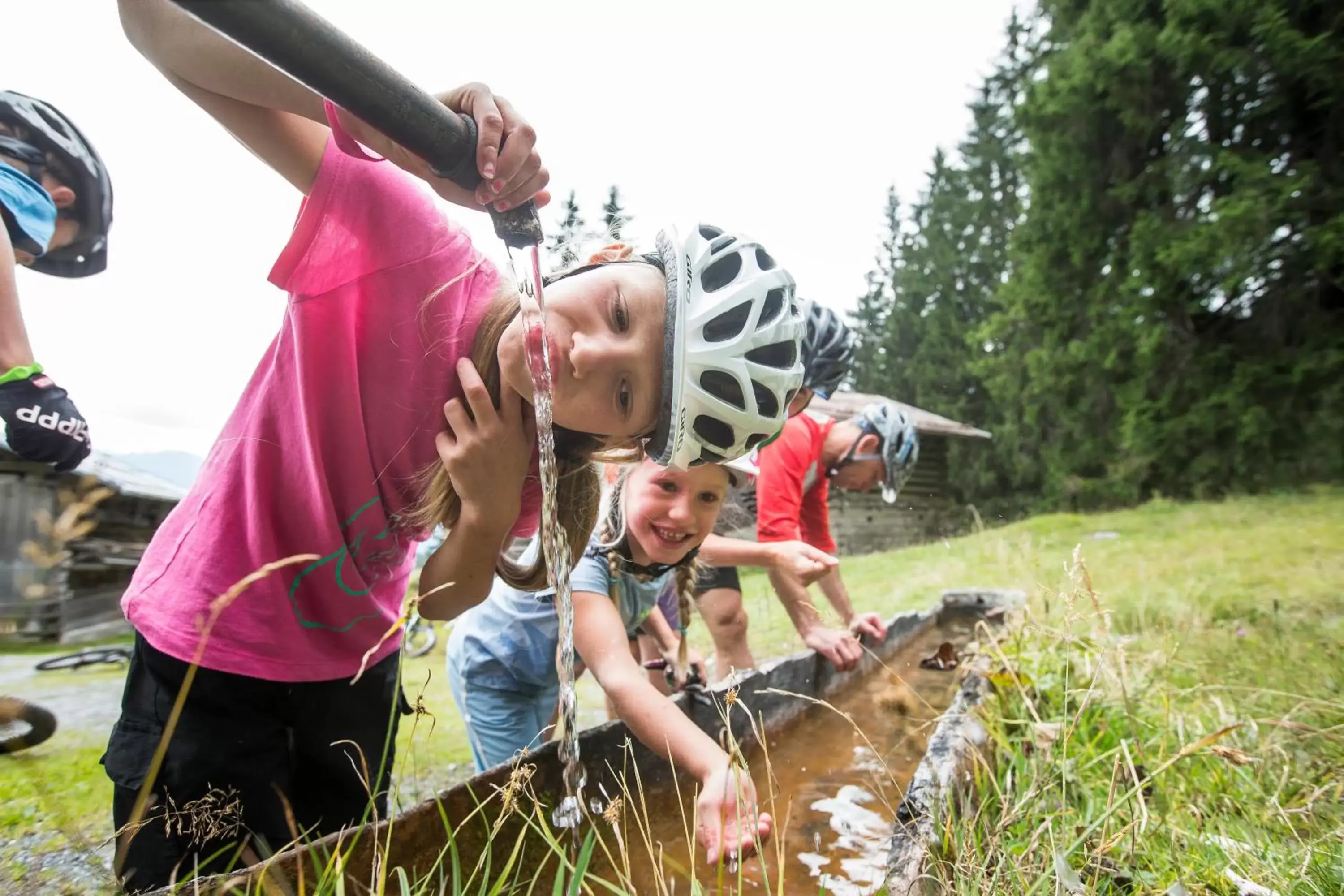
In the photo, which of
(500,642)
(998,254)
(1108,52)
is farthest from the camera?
(998,254)

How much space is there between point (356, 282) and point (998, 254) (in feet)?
29.5

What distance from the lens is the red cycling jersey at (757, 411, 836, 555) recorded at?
3488 millimetres

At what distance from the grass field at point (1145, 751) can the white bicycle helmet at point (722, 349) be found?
774 millimetres

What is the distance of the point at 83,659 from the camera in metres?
5.64

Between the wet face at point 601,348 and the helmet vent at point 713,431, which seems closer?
the wet face at point 601,348

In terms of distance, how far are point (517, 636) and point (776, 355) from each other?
143 cm

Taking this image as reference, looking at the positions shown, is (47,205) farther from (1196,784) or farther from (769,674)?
(1196,784)

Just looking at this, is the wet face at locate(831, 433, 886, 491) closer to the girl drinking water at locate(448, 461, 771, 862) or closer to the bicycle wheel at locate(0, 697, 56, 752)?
the girl drinking water at locate(448, 461, 771, 862)

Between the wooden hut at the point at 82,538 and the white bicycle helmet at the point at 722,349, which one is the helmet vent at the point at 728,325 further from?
the wooden hut at the point at 82,538

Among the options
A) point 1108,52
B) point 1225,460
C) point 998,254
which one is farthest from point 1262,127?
point 1225,460

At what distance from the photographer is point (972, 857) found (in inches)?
52.8

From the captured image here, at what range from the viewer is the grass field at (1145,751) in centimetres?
135

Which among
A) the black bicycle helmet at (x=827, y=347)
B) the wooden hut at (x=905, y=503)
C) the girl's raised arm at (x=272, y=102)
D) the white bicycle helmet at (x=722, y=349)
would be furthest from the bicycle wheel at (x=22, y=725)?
the black bicycle helmet at (x=827, y=347)

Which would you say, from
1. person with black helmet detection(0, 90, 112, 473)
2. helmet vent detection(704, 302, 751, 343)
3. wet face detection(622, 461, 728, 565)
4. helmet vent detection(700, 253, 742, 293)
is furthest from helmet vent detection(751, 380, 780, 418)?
person with black helmet detection(0, 90, 112, 473)
